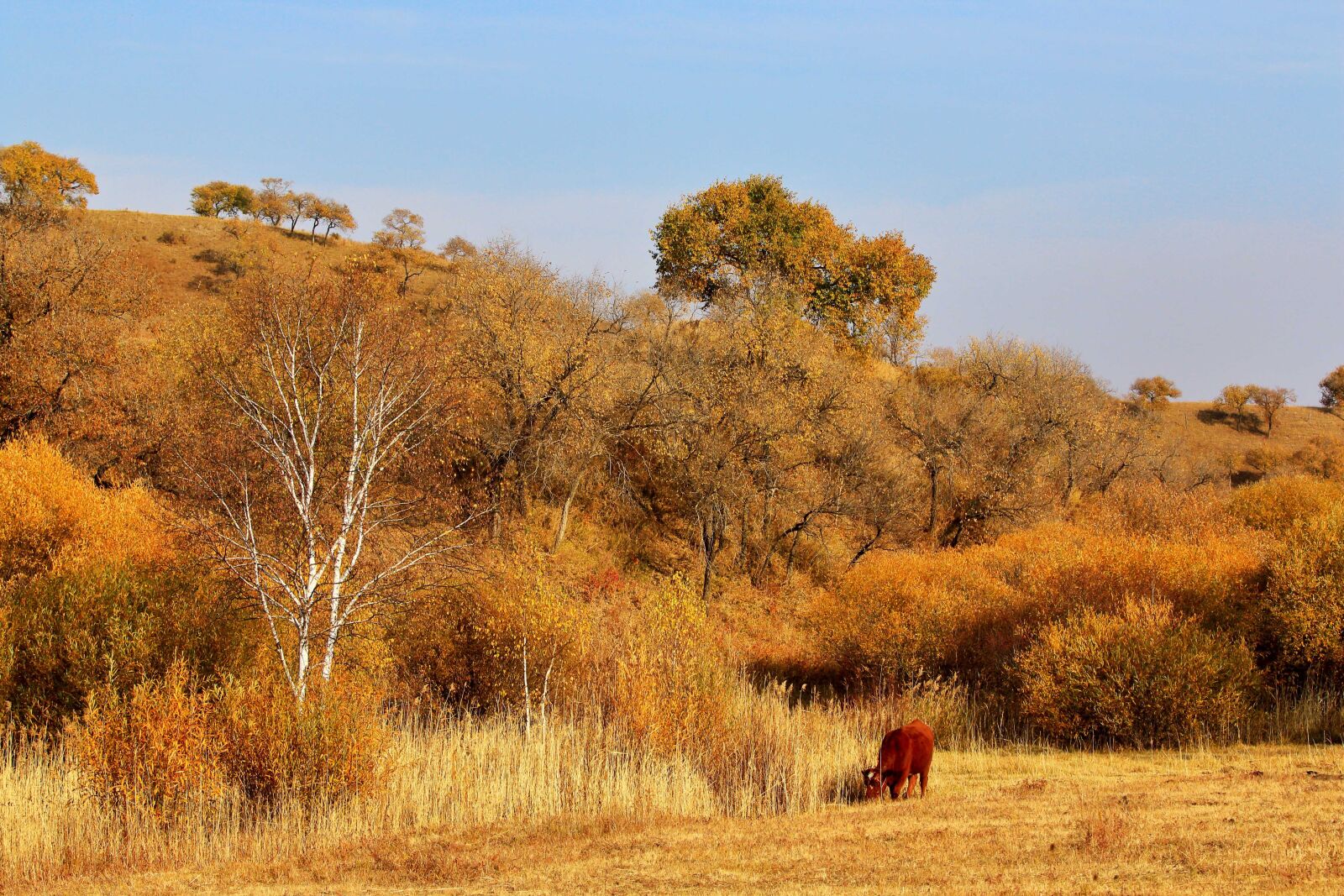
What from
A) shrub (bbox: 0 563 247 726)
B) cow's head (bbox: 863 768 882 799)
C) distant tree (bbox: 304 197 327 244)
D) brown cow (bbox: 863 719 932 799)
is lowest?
cow's head (bbox: 863 768 882 799)

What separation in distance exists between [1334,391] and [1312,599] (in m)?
83.5

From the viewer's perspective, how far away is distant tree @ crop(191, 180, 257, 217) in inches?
4077

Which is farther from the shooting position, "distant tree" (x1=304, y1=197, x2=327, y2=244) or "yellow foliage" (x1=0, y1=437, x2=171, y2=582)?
"distant tree" (x1=304, y1=197, x2=327, y2=244)

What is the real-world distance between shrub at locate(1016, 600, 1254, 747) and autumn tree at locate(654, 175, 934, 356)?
3768cm

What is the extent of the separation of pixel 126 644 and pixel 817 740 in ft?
50.5

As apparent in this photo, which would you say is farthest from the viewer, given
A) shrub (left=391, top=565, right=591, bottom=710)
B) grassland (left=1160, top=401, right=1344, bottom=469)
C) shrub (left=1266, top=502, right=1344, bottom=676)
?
grassland (left=1160, top=401, right=1344, bottom=469)

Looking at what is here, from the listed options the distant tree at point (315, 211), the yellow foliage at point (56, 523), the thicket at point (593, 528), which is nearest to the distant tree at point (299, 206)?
the distant tree at point (315, 211)

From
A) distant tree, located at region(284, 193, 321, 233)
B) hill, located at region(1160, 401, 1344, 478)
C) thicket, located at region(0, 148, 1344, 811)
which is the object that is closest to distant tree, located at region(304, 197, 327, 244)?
distant tree, located at region(284, 193, 321, 233)

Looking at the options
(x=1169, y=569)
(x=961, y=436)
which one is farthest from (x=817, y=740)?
(x=961, y=436)

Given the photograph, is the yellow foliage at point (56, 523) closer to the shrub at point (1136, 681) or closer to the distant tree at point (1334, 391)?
the shrub at point (1136, 681)

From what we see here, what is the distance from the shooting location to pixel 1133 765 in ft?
66.4

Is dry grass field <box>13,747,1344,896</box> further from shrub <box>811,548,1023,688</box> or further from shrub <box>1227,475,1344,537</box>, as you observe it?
shrub <box>1227,475,1344,537</box>

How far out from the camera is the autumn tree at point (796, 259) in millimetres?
60438

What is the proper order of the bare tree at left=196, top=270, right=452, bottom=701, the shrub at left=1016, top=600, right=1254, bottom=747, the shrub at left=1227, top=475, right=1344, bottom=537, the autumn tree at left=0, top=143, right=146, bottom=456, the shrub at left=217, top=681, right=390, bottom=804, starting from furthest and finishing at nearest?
the shrub at left=1227, top=475, right=1344, bottom=537 → the autumn tree at left=0, top=143, right=146, bottom=456 → the shrub at left=1016, top=600, right=1254, bottom=747 → the bare tree at left=196, top=270, right=452, bottom=701 → the shrub at left=217, top=681, right=390, bottom=804
